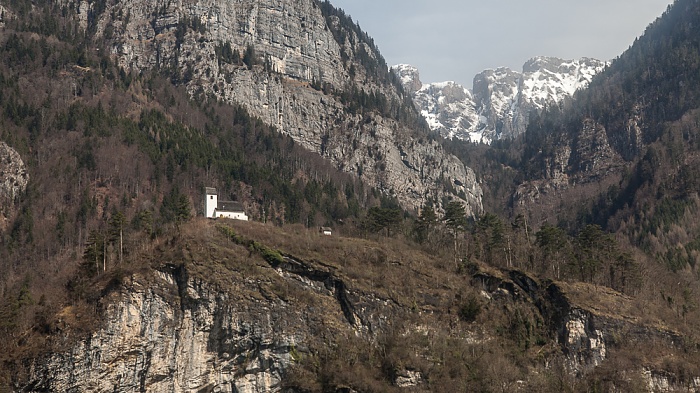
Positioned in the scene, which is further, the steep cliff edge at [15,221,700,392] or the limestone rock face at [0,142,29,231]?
the limestone rock face at [0,142,29,231]

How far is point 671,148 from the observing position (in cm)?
19300

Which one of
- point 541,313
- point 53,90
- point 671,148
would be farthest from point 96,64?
point 671,148

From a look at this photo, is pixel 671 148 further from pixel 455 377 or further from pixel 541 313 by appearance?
pixel 455 377

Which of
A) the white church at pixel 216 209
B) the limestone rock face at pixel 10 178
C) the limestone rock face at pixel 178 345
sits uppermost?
the limestone rock face at pixel 10 178

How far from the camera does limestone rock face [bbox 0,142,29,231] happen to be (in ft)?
423

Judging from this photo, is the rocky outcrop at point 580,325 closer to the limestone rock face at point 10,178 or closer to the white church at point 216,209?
the white church at point 216,209

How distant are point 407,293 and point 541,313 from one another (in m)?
17.0

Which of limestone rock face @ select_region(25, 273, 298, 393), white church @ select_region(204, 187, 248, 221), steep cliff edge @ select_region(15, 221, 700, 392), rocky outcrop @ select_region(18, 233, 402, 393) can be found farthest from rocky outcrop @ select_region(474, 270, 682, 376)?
white church @ select_region(204, 187, 248, 221)

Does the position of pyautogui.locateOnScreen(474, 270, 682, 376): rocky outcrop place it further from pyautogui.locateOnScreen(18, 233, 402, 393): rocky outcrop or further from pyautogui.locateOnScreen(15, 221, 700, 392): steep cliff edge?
pyautogui.locateOnScreen(18, 233, 402, 393): rocky outcrop

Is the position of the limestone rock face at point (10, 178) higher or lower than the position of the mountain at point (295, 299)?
higher

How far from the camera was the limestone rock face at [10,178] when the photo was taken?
129 meters

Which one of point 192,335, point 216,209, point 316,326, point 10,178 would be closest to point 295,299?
point 316,326

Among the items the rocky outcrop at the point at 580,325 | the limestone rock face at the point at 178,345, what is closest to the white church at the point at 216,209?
the limestone rock face at the point at 178,345

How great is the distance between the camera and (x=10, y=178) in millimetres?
132125
